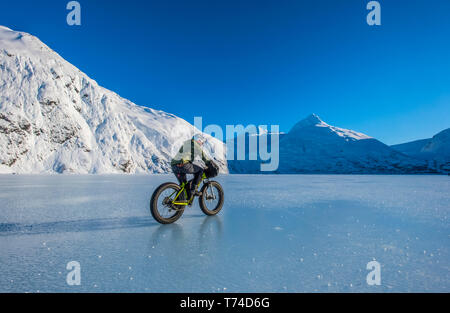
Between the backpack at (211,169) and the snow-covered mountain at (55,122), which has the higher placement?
the snow-covered mountain at (55,122)

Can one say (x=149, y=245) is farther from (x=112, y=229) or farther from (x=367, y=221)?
(x=367, y=221)

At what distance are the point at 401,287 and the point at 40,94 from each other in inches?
3018

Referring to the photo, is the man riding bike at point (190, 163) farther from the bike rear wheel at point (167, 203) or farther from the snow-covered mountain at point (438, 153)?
the snow-covered mountain at point (438, 153)

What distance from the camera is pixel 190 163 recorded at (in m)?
6.17

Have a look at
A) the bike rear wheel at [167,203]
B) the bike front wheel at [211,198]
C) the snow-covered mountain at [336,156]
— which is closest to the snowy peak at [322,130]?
the snow-covered mountain at [336,156]

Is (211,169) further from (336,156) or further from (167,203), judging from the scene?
(336,156)

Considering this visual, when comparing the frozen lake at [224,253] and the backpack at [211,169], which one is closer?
the frozen lake at [224,253]

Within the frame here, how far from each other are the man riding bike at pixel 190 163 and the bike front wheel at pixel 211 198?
0.36m

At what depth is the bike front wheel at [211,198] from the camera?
6.76 metres

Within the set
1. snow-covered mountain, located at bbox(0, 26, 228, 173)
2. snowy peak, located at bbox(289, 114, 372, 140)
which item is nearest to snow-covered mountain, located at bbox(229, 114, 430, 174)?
snowy peak, located at bbox(289, 114, 372, 140)

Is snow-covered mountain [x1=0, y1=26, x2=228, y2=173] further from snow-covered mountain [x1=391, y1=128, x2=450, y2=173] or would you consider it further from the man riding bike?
snow-covered mountain [x1=391, y1=128, x2=450, y2=173]

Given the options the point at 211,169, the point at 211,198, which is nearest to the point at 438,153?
the point at 211,198

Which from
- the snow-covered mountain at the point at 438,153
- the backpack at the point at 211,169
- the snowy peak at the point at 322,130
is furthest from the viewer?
the snowy peak at the point at 322,130
